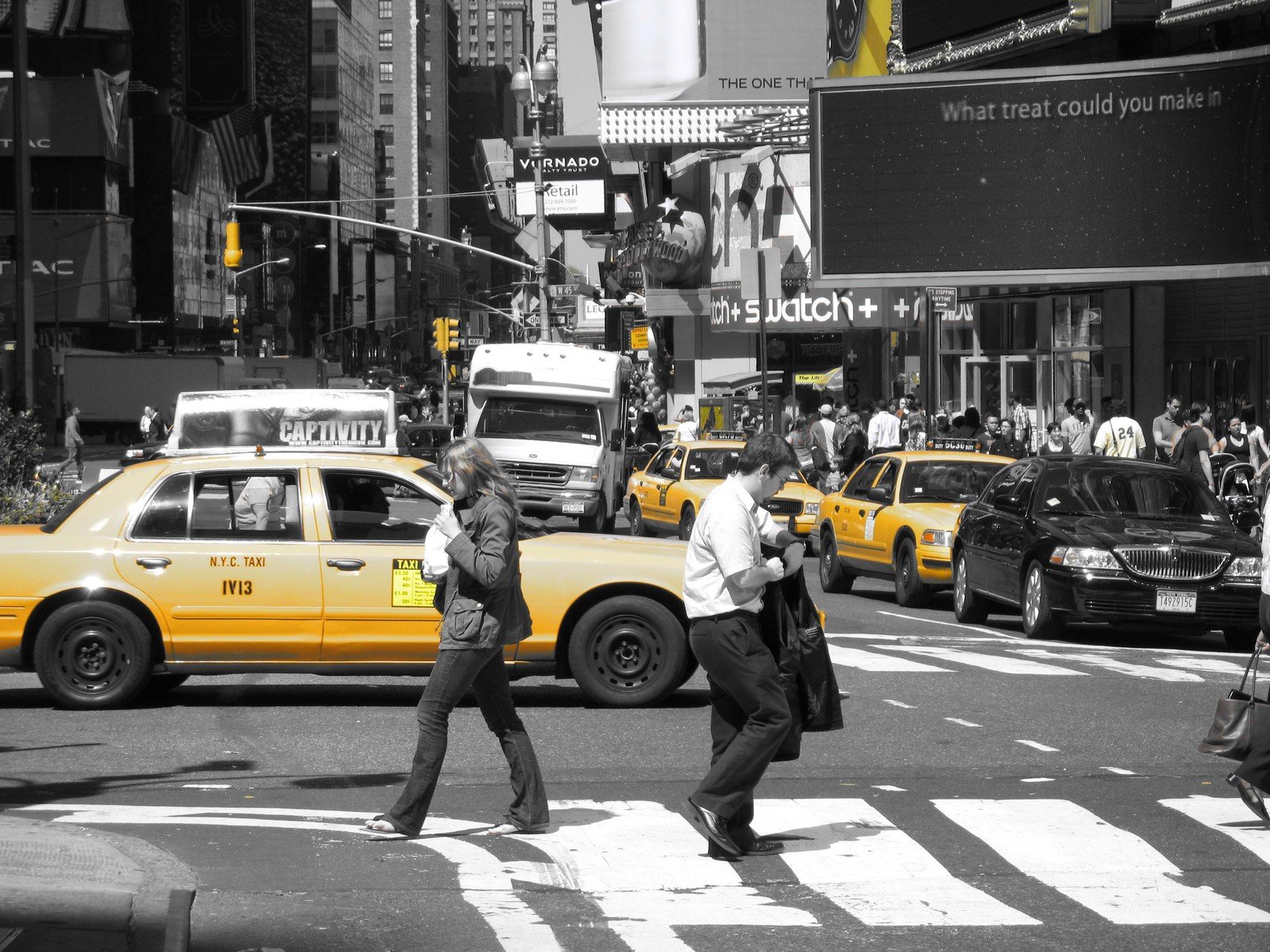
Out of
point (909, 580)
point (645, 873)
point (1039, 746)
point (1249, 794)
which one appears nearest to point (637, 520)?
point (909, 580)

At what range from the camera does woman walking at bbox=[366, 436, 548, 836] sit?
7.75 meters

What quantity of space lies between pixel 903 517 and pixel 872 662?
5012 millimetres

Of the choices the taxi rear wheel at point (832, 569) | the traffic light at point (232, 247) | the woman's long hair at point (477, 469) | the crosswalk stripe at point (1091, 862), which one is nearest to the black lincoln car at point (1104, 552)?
the taxi rear wheel at point (832, 569)

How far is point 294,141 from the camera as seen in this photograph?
151500 mm

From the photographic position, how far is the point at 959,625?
690 inches

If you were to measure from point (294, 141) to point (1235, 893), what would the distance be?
150492mm

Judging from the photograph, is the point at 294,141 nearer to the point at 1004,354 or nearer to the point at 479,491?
the point at 1004,354

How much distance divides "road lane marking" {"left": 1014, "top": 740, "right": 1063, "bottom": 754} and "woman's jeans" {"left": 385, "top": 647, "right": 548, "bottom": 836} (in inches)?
137

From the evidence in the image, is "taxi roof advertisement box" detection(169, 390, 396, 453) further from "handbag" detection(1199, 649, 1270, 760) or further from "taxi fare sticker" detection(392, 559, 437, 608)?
"handbag" detection(1199, 649, 1270, 760)

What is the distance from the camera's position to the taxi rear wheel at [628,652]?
1146cm

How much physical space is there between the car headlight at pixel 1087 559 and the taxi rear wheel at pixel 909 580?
142 inches

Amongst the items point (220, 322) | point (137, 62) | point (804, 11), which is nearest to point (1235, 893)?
point (804, 11)

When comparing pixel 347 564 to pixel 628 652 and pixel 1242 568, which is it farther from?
pixel 1242 568

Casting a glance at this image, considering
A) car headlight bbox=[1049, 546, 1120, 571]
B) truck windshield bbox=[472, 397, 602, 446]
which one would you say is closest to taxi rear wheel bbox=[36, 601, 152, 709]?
car headlight bbox=[1049, 546, 1120, 571]
